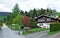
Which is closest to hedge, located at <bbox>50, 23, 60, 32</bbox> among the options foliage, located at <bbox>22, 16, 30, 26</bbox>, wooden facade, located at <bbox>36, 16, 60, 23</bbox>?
foliage, located at <bbox>22, 16, 30, 26</bbox>

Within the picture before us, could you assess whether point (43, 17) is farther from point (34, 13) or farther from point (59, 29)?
point (34, 13)

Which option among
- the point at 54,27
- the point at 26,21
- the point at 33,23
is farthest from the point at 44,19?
the point at 54,27

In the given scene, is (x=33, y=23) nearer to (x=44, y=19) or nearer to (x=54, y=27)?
(x=44, y=19)

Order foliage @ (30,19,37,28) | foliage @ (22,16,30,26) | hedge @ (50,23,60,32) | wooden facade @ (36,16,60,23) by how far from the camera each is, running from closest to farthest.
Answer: hedge @ (50,23,60,32) → foliage @ (30,19,37,28) → foliage @ (22,16,30,26) → wooden facade @ (36,16,60,23)

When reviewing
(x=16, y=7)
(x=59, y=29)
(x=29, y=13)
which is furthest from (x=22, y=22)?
(x=16, y=7)

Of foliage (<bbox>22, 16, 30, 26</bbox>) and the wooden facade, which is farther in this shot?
the wooden facade

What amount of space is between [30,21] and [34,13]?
54.8 meters

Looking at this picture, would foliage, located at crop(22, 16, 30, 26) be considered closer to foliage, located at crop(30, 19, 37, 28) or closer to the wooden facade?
foliage, located at crop(30, 19, 37, 28)

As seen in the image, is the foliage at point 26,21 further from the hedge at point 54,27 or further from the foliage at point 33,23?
the hedge at point 54,27

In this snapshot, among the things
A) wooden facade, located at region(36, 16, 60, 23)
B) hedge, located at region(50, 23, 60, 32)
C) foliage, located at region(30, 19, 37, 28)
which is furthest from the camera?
wooden facade, located at region(36, 16, 60, 23)

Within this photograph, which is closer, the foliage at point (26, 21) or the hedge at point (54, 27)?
the hedge at point (54, 27)

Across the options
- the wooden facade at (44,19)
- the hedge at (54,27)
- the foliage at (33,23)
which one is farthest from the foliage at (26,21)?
the hedge at (54,27)

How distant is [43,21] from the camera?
238 feet

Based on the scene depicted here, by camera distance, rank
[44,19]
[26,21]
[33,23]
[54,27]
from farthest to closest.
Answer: [44,19] < [26,21] < [33,23] < [54,27]
